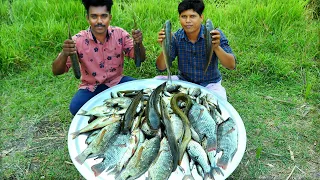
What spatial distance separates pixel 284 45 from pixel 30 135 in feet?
12.1

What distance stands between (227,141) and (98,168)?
986 mm

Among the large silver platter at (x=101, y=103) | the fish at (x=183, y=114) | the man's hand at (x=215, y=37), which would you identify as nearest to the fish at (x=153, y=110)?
the fish at (x=183, y=114)

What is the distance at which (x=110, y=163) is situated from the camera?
2.47 meters

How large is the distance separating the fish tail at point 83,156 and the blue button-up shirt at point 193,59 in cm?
155

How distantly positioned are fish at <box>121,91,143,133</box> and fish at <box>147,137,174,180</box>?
0.32m

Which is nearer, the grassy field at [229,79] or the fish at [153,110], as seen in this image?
the fish at [153,110]

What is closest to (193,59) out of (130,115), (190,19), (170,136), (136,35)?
(190,19)

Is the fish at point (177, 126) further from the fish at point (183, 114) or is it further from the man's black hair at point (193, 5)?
the man's black hair at point (193, 5)

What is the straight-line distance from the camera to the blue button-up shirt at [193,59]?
11.7 ft

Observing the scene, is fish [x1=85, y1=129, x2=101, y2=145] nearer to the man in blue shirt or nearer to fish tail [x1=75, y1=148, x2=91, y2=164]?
fish tail [x1=75, y1=148, x2=91, y2=164]

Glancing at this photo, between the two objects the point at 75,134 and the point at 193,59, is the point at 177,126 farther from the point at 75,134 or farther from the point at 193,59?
the point at 193,59

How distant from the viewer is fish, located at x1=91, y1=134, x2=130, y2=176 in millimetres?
2434

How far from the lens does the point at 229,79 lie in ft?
15.0

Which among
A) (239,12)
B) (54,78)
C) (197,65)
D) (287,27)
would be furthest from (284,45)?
(54,78)
